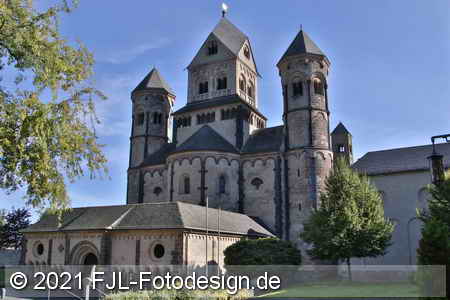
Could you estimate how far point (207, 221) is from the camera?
33719 millimetres

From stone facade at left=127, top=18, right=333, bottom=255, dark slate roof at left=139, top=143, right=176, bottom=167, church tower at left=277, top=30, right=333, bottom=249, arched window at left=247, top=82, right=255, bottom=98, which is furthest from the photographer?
arched window at left=247, top=82, right=255, bottom=98

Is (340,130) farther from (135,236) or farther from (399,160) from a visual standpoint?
(135,236)

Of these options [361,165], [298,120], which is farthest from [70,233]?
[361,165]

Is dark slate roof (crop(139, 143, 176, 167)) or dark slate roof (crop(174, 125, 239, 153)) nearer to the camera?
dark slate roof (crop(174, 125, 239, 153))

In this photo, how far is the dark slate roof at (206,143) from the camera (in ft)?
148

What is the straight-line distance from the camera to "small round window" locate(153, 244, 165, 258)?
3135 cm

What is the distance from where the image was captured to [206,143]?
150 feet

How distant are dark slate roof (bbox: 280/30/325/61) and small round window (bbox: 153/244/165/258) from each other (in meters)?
26.5

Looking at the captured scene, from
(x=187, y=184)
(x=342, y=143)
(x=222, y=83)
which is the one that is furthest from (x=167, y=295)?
(x=342, y=143)

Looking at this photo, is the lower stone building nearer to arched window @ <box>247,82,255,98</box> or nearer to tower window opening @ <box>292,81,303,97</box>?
tower window opening @ <box>292,81,303,97</box>

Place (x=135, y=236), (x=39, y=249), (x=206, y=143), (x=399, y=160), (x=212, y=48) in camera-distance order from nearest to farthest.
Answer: (x=135, y=236) → (x=39, y=249) → (x=399, y=160) → (x=206, y=143) → (x=212, y=48)

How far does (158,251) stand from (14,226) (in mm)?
34260

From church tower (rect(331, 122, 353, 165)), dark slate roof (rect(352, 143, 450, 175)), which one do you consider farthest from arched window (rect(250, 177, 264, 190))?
Result: church tower (rect(331, 122, 353, 165))

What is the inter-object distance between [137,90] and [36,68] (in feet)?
138
